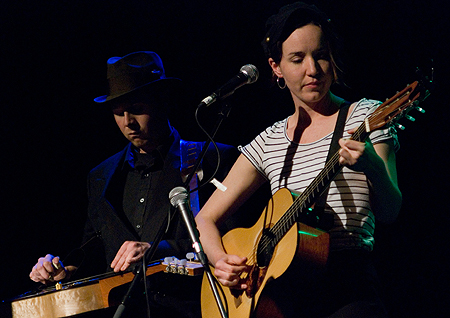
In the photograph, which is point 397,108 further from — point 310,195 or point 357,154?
point 310,195

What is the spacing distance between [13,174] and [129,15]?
181 centimetres

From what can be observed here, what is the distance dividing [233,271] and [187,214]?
48 cm

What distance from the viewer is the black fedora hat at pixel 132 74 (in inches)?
127

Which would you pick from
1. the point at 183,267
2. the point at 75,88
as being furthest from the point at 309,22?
the point at 75,88

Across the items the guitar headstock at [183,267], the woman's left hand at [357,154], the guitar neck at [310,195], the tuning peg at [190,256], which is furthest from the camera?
the tuning peg at [190,256]

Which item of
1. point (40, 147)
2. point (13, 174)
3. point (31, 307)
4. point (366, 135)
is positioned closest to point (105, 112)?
point (40, 147)

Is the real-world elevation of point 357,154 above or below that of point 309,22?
below

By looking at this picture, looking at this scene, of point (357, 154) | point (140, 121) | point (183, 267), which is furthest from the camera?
point (140, 121)

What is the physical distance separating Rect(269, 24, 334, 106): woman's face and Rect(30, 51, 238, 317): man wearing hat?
1079 millimetres

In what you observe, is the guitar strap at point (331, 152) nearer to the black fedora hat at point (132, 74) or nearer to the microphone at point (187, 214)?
the microphone at point (187, 214)

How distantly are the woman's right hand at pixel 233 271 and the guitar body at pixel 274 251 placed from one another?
0.13 feet

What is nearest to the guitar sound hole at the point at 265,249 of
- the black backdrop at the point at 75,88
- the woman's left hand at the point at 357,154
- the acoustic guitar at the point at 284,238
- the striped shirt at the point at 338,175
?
the acoustic guitar at the point at 284,238

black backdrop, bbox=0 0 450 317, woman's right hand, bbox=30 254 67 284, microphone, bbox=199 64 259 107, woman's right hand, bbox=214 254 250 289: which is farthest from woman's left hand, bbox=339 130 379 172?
woman's right hand, bbox=30 254 67 284

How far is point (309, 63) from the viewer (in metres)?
2.18
